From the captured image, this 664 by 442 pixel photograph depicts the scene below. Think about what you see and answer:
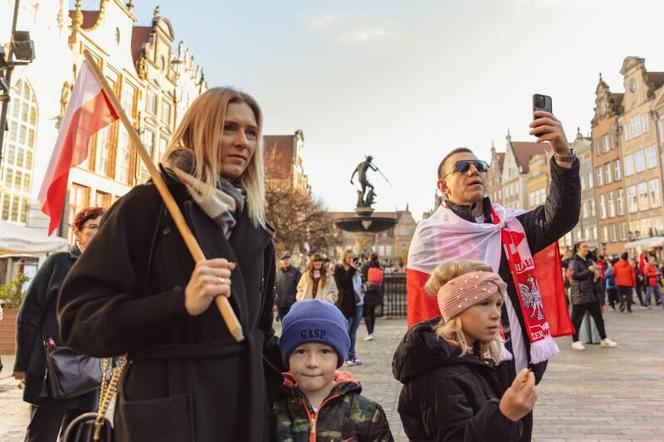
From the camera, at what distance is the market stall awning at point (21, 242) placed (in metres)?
10.5

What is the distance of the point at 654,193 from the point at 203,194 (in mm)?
44714

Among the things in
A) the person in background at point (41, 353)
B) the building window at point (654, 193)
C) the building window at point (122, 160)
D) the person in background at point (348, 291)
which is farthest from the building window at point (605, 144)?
the person in background at point (41, 353)

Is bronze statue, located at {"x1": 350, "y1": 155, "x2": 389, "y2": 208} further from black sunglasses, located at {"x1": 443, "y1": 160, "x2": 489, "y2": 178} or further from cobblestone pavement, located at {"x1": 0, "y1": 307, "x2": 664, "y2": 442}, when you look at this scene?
black sunglasses, located at {"x1": 443, "y1": 160, "x2": 489, "y2": 178}

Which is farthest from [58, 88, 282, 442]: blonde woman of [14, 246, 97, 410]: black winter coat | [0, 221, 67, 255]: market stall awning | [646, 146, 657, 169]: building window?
[646, 146, 657, 169]: building window

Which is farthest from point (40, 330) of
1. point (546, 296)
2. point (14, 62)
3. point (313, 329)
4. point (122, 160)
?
point (122, 160)

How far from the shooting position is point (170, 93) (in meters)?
33.1

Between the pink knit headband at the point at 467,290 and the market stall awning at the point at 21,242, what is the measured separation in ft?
36.7

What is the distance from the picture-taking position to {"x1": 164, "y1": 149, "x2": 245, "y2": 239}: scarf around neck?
54.6 inches

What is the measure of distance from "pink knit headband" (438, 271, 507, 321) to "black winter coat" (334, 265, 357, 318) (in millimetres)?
6926

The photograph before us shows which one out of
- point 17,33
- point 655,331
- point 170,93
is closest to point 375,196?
point 655,331

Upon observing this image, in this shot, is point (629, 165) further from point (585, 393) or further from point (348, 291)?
point (585, 393)

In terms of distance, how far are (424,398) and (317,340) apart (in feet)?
1.57

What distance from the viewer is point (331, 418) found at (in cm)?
192

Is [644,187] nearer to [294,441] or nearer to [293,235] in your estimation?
[293,235]
